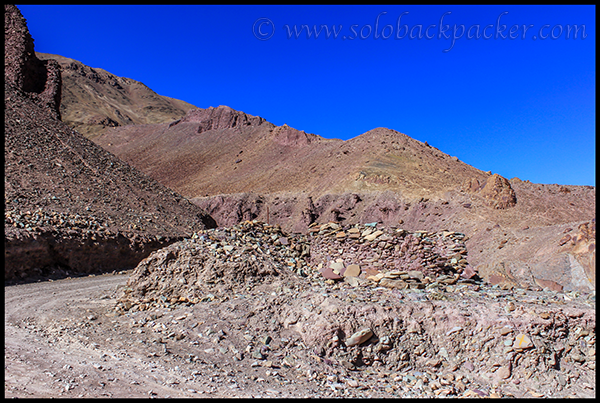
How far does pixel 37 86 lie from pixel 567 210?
116 feet

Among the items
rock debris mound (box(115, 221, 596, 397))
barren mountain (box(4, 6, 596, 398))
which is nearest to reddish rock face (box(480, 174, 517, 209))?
barren mountain (box(4, 6, 596, 398))

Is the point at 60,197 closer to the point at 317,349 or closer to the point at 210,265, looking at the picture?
the point at 210,265

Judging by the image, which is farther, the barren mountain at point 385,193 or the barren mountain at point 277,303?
the barren mountain at point 385,193

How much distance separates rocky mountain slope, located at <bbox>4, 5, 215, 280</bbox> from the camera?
1350 centimetres

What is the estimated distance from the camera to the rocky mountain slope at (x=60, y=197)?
531 inches

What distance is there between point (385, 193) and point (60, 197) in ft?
63.2

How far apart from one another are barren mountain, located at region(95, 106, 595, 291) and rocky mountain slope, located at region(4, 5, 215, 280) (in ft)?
32.8

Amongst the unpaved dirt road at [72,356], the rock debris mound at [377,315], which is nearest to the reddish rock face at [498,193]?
the rock debris mound at [377,315]

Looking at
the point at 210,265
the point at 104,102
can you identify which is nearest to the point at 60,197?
the point at 210,265

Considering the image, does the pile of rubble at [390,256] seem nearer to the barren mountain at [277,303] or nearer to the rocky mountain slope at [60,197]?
the barren mountain at [277,303]

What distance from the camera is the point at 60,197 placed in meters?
16.5

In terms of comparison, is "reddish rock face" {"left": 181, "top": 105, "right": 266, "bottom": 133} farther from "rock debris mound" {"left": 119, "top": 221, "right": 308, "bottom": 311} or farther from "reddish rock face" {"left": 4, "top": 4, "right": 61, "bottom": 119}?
"rock debris mound" {"left": 119, "top": 221, "right": 308, "bottom": 311}

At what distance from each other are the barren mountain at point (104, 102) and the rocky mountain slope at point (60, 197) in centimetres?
5027

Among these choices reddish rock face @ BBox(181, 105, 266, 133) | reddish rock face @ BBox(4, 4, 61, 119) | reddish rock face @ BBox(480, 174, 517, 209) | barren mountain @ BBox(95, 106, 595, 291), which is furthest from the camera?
reddish rock face @ BBox(181, 105, 266, 133)
